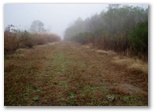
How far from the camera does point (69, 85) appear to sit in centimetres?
320

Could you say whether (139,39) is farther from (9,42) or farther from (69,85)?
(9,42)

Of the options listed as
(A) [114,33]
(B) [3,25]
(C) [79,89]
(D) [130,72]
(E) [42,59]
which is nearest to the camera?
(C) [79,89]

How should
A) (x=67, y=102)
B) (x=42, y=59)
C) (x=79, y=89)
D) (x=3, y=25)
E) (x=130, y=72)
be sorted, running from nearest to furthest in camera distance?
(x=67, y=102) → (x=79, y=89) → (x=3, y=25) → (x=130, y=72) → (x=42, y=59)

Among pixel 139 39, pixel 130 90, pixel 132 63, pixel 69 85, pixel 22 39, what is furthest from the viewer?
pixel 22 39

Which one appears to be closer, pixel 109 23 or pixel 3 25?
pixel 3 25

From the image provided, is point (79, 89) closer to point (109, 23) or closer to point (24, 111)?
point (24, 111)

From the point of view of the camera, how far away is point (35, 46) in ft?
16.4

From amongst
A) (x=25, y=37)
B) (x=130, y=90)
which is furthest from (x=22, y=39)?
(x=130, y=90)

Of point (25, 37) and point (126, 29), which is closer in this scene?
point (126, 29)

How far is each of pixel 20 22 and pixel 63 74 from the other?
133cm

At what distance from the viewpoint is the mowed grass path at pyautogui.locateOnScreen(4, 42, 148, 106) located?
9.41 ft

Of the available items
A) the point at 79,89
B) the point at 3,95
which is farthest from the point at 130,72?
the point at 3,95

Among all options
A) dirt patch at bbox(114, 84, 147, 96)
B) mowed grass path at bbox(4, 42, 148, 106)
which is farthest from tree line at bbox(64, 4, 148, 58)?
dirt patch at bbox(114, 84, 147, 96)

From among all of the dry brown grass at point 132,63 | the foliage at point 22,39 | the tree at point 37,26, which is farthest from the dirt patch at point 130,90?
the foliage at point 22,39
